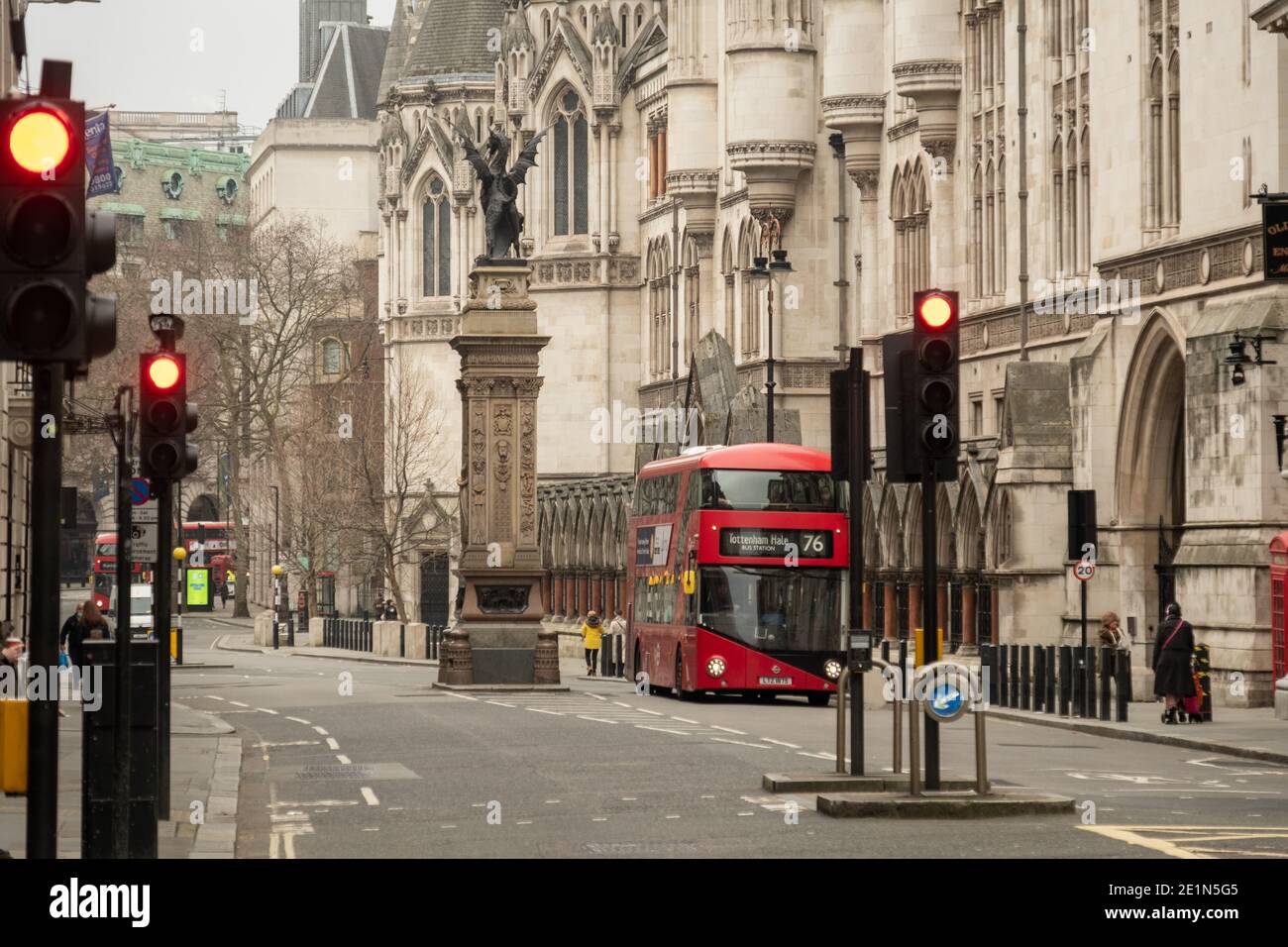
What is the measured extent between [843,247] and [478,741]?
35985 mm

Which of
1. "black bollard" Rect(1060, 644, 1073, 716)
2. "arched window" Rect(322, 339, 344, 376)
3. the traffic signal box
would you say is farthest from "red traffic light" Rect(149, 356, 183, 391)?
"arched window" Rect(322, 339, 344, 376)

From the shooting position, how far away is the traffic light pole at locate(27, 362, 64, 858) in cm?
1020

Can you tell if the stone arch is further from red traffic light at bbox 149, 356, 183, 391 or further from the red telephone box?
red traffic light at bbox 149, 356, 183, 391

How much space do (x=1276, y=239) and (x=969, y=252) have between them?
22799mm

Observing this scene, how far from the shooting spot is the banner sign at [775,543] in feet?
125

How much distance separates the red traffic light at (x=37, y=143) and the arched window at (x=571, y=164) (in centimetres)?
7510

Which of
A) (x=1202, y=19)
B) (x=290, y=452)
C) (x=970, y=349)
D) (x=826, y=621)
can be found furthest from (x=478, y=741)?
Answer: (x=290, y=452)

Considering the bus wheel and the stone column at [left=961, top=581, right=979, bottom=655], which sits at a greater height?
the stone column at [left=961, top=581, right=979, bottom=655]

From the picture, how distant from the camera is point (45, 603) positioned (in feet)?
33.6

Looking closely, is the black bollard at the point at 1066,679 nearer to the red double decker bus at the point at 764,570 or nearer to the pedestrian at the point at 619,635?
the red double decker bus at the point at 764,570

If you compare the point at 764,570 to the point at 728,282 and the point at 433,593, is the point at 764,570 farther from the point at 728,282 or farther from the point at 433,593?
the point at 433,593

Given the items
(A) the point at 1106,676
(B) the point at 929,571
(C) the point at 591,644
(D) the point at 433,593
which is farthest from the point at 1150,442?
(D) the point at 433,593

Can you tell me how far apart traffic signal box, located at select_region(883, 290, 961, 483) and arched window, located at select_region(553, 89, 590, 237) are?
66.7 metres

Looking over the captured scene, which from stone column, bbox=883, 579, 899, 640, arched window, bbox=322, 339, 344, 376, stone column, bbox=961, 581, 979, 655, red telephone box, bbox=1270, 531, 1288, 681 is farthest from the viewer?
arched window, bbox=322, 339, 344, 376
